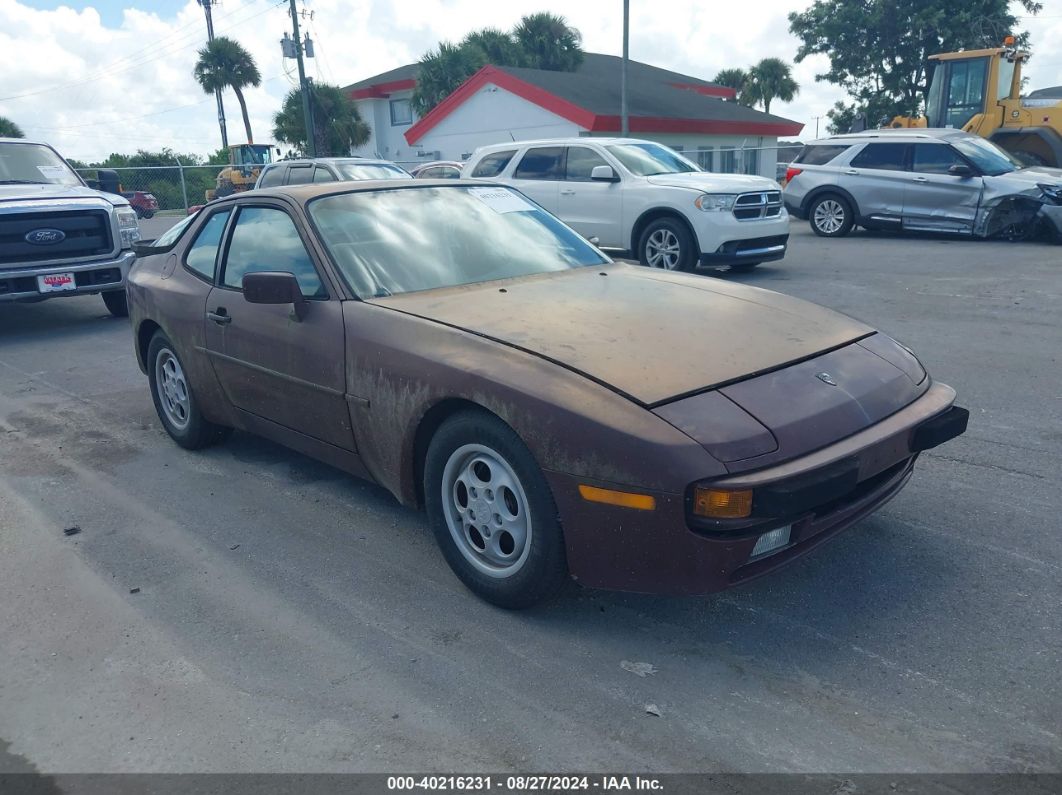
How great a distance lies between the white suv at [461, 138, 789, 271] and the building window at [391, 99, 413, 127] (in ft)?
105

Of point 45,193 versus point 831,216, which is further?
point 831,216

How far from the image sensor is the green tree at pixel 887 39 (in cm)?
3428

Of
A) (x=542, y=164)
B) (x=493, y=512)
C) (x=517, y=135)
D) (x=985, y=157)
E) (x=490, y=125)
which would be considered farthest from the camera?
(x=490, y=125)

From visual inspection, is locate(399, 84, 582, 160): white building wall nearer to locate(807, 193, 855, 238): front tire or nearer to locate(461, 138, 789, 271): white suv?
locate(807, 193, 855, 238): front tire

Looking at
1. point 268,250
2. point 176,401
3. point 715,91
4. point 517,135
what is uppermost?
point 715,91

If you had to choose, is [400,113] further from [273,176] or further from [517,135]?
[273,176]

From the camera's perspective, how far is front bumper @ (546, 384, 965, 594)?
2701 millimetres

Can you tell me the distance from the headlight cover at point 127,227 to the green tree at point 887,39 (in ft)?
108

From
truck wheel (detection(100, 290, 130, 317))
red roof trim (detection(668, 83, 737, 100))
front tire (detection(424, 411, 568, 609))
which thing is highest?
red roof trim (detection(668, 83, 737, 100))

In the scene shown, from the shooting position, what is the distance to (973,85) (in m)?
18.4

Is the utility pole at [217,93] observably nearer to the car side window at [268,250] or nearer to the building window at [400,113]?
the building window at [400,113]

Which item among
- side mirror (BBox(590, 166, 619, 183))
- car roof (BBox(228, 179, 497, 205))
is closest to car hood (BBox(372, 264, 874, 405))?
car roof (BBox(228, 179, 497, 205))

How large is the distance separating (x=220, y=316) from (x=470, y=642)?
2375 millimetres

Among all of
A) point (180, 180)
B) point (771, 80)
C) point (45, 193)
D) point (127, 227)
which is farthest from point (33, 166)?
point (771, 80)
